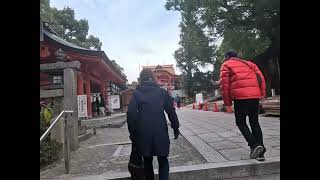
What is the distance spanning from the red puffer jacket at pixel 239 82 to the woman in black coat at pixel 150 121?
1104 mm

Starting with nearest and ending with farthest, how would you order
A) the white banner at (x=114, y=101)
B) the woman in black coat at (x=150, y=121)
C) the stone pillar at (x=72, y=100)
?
1. the woman in black coat at (x=150, y=121)
2. the stone pillar at (x=72, y=100)
3. the white banner at (x=114, y=101)

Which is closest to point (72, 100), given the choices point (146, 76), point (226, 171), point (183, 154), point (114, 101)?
point (183, 154)

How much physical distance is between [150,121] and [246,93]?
152cm

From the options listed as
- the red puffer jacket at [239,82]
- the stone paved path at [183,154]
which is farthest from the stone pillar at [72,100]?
the red puffer jacket at [239,82]

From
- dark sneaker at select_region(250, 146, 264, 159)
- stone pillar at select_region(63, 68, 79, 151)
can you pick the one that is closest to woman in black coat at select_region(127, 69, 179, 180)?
dark sneaker at select_region(250, 146, 264, 159)

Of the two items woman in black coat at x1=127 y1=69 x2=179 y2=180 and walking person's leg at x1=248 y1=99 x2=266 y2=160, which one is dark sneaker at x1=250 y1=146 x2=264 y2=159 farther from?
woman in black coat at x1=127 y1=69 x2=179 y2=180

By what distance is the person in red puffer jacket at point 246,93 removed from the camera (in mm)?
4695

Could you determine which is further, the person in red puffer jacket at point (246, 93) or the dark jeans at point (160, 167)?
the person in red puffer jacket at point (246, 93)

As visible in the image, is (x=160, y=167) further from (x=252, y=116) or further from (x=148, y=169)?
(x=252, y=116)

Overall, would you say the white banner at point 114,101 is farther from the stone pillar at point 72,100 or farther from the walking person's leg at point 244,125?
the walking person's leg at point 244,125

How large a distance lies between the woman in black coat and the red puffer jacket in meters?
1.10
